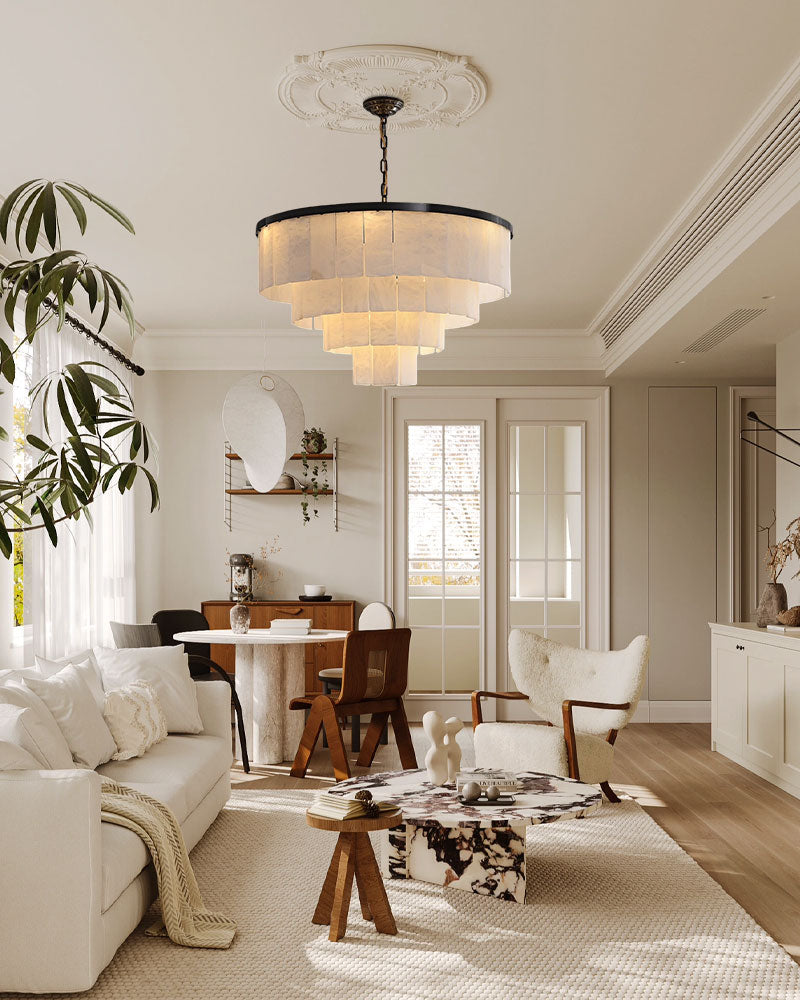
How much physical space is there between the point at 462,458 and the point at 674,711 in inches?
96.4

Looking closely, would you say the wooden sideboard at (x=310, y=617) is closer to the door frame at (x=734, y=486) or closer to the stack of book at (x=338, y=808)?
the door frame at (x=734, y=486)

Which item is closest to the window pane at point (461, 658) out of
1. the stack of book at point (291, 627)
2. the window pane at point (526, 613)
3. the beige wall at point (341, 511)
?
the window pane at point (526, 613)

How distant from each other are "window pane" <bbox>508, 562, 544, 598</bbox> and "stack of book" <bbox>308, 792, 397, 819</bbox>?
13.6ft

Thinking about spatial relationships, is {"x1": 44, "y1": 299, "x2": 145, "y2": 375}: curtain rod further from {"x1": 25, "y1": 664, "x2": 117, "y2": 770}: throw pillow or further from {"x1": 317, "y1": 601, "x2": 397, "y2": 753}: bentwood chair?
{"x1": 317, "y1": 601, "x2": 397, "y2": 753}: bentwood chair

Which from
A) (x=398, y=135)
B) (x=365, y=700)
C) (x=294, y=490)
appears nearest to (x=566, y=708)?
(x=365, y=700)

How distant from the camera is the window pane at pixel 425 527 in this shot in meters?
7.27

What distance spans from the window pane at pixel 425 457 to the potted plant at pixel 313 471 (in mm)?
639

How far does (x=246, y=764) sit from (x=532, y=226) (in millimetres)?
3294

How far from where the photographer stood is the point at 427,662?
7.28 m

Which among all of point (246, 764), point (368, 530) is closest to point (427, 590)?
point (368, 530)

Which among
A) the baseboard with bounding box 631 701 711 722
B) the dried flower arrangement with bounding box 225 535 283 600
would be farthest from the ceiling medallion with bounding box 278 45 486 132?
the baseboard with bounding box 631 701 711 722

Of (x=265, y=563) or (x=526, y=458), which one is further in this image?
(x=526, y=458)

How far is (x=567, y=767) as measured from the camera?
4.68 meters

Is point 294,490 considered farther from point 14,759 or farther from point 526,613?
point 14,759
